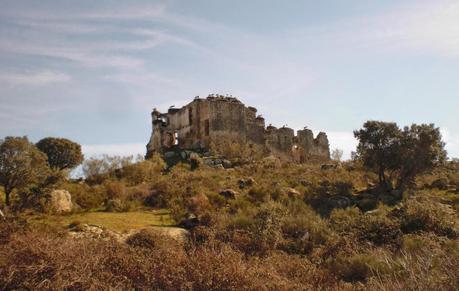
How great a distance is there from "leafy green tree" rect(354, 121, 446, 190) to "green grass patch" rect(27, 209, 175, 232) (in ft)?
38.9

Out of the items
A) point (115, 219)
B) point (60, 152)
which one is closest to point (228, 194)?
point (115, 219)

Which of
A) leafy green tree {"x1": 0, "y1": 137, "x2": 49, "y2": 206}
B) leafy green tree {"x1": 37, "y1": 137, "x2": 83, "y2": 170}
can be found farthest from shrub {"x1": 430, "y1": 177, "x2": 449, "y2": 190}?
leafy green tree {"x1": 37, "y1": 137, "x2": 83, "y2": 170}

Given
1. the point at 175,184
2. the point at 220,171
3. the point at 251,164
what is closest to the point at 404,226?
the point at 175,184

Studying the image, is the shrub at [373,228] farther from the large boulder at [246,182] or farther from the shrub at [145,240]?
the large boulder at [246,182]

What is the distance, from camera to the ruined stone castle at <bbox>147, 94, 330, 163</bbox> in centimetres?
4116

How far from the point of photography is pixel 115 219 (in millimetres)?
16891

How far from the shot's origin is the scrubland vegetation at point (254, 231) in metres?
8.77

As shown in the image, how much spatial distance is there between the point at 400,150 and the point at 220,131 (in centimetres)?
1900

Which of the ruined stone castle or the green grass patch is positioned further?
the ruined stone castle

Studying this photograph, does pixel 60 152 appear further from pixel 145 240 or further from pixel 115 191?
pixel 145 240

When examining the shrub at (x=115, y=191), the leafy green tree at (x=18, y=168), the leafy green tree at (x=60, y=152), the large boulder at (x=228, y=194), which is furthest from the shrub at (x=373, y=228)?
the leafy green tree at (x=60, y=152)

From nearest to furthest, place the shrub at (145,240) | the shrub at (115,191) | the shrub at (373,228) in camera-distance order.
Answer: the shrub at (145,240)
the shrub at (373,228)
the shrub at (115,191)

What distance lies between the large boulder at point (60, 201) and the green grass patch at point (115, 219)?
88 centimetres

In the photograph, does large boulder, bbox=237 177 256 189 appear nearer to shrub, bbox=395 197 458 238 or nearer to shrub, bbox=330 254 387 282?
shrub, bbox=395 197 458 238
